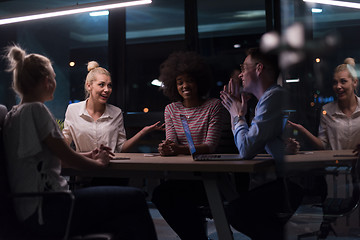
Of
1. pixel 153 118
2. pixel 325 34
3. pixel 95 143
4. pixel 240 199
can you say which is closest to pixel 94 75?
pixel 95 143

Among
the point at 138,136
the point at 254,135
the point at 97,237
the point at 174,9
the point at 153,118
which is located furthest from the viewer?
the point at 174,9

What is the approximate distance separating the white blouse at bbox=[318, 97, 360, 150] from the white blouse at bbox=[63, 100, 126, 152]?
1.94 m

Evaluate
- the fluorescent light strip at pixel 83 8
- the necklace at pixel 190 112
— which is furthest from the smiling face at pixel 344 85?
the fluorescent light strip at pixel 83 8

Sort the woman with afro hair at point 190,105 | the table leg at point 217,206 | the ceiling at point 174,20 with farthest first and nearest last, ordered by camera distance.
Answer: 1. the ceiling at point 174,20
2. the woman with afro hair at point 190,105
3. the table leg at point 217,206

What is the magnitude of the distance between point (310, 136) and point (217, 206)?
1.92ft

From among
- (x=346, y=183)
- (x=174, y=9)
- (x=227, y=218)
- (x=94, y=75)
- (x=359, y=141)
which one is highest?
(x=174, y=9)

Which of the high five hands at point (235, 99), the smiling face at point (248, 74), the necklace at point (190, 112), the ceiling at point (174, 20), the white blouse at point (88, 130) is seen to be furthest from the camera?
the ceiling at point (174, 20)

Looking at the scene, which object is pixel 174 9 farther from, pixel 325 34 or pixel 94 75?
pixel 325 34

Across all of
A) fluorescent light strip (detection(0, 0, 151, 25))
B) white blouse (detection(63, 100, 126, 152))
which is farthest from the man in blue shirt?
fluorescent light strip (detection(0, 0, 151, 25))

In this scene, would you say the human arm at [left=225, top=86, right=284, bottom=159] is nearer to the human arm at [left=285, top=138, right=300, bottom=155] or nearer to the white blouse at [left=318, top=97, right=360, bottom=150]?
the human arm at [left=285, top=138, right=300, bottom=155]

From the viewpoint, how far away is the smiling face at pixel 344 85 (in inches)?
71.2

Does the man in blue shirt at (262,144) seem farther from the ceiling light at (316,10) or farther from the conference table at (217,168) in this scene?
the ceiling light at (316,10)

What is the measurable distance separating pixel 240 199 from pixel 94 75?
1.82 meters

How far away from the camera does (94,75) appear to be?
3617mm
